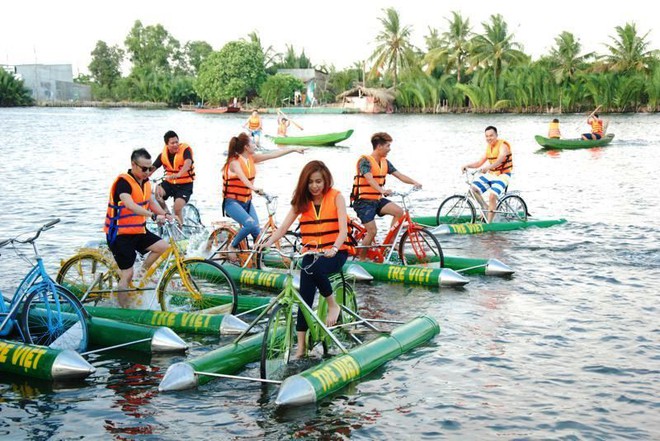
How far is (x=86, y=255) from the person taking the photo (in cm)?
1011

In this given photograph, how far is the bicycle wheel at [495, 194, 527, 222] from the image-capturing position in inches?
655

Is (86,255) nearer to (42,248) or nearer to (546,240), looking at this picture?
(42,248)

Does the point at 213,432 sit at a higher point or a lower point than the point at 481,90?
lower

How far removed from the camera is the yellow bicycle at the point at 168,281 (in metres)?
9.42

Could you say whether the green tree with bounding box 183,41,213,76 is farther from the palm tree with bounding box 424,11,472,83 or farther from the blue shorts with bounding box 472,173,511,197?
the blue shorts with bounding box 472,173,511,197

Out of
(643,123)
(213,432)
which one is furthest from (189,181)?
(643,123)

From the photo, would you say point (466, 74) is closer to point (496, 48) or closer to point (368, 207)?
point (496, 48)

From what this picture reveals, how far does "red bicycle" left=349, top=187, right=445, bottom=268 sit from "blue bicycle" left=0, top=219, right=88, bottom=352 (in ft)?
15.0

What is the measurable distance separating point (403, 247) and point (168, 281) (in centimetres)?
411

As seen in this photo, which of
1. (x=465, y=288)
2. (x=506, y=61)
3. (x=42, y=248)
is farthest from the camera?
(x=506, y=61)

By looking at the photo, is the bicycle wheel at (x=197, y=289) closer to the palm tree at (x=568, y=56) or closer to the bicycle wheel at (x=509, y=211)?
the bicycle wheel at (x=509, y=211)

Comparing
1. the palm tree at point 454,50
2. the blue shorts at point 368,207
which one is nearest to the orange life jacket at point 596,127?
the blue shorts at point 368,207

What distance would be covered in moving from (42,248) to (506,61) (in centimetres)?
7373

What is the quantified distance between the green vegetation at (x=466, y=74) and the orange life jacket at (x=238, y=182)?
64.8 m
